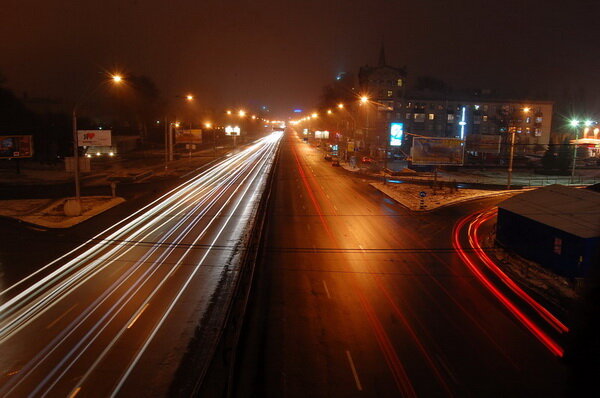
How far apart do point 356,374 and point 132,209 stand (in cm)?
2359

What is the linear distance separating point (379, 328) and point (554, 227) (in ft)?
33.3

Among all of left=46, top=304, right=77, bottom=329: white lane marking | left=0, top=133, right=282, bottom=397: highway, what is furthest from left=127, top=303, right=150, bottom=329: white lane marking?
left=46, top=304, right=77, bottom=329: white lane marking

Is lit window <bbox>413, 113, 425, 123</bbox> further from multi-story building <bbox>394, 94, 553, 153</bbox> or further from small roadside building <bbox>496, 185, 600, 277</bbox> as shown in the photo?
small roadside building <bbox>496, 185, 600, 277</bbox>

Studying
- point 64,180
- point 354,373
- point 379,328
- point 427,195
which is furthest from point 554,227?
point 64,180

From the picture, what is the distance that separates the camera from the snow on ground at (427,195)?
1351 inches

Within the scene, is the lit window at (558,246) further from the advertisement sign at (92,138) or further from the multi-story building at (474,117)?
the multi-story building at (474,117)

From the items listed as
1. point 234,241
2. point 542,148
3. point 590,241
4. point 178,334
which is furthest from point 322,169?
point 542,148

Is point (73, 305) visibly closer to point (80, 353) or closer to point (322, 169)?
point (80, 353)

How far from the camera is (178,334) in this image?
11922 millimetres

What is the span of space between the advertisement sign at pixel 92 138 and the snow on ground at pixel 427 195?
82.3 ft

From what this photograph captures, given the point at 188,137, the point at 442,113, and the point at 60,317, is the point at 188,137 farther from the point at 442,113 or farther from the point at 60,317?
the point at 60,317

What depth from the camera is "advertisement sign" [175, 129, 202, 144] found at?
244 ft

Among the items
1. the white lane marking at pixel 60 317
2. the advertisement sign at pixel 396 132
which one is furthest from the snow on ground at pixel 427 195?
the white lane marking at pixel 60 317

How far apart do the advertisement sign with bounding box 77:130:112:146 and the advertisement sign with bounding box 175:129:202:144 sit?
35445mm
